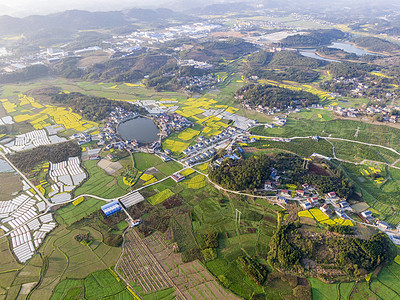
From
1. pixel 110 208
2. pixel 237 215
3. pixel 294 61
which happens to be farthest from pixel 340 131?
pixel 294 61

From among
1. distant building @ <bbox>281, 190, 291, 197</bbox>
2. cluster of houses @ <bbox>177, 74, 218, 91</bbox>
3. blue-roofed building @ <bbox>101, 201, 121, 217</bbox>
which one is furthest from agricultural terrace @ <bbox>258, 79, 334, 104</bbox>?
blue-roofed building @ <bbox>101, 201, 121, 217</bbox>

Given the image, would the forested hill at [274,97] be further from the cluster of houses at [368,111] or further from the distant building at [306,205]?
the distant building at [306,205]

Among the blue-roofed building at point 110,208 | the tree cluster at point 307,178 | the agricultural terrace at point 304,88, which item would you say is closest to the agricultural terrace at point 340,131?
the tree cluster at point 307,178

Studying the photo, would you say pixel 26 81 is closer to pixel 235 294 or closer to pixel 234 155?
pixel 234 155

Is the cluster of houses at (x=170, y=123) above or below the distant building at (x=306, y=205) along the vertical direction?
above

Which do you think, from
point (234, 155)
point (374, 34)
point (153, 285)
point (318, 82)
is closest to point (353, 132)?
point (234, 155)
